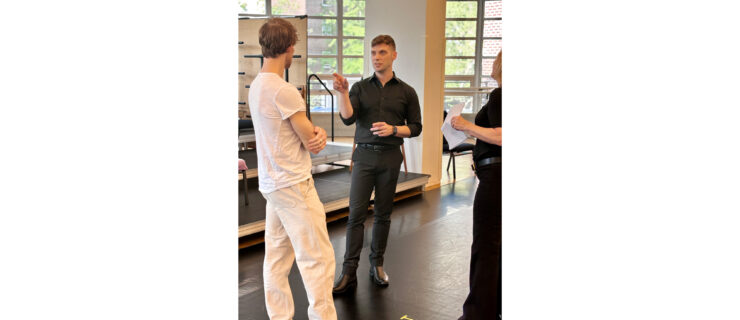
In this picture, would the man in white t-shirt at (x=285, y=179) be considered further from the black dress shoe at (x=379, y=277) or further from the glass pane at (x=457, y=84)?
the glass pane at (x=457, y=84)

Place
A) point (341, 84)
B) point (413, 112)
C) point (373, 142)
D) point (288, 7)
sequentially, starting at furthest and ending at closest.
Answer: point (288, 7) → point (413, 112) → point (373, 142) → point (341, 84)

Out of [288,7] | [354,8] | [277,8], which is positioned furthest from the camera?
[354,8]

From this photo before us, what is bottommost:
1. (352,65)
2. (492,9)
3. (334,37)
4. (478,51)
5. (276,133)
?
(276,133)

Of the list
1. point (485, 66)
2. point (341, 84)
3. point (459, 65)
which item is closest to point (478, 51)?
point (485, 66)

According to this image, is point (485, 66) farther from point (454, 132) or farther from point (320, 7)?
point (454, 132)

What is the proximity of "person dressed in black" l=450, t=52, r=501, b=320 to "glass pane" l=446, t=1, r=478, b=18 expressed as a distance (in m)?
9.82

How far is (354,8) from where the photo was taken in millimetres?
11727

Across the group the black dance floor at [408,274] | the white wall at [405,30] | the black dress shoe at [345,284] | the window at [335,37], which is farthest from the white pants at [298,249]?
the window at [335,37]

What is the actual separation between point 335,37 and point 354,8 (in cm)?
72

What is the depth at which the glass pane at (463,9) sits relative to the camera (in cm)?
1166
